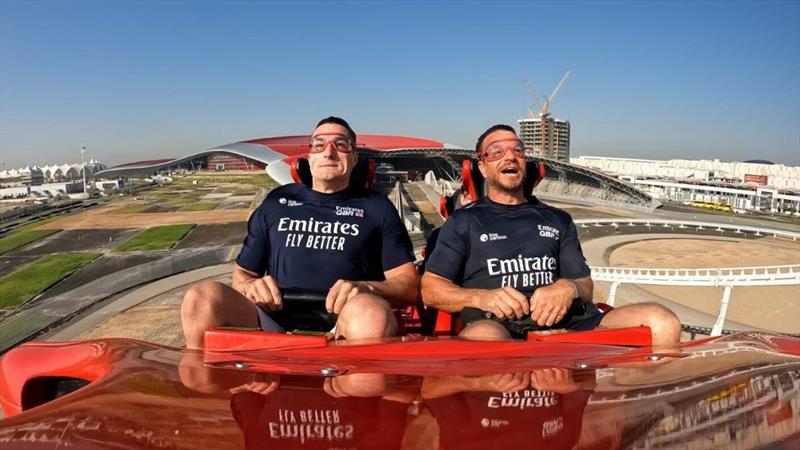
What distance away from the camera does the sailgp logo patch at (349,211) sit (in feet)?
12.0

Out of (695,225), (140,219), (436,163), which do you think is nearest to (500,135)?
(695,225)

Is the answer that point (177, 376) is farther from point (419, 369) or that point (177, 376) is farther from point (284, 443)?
point (419, 369)

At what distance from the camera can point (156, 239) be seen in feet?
110

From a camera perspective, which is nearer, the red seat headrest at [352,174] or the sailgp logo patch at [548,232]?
the sailgp logo patch at [548,232]

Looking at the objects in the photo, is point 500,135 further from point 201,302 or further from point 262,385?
point 262,385

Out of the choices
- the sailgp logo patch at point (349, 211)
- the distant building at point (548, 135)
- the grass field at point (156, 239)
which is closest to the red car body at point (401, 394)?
the sailgp logo patch at point (349, 211)

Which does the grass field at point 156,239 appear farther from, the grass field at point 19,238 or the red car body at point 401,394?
the red car body at point 401,394

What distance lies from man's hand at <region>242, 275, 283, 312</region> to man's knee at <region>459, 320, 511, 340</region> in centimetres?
111

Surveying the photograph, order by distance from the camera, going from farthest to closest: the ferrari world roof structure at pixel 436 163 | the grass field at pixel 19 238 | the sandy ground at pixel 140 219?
the ferrari world roof structure at pixel 436 163
the sandy ground at pixel 140 219
the grass field at pixel 19 238

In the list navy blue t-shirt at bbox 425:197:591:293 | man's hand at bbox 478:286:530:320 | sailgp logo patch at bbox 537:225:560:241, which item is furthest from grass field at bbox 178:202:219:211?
man's hand at bbox 478:286:530:320

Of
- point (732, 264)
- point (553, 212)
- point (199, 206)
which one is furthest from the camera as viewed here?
point (199, 206)

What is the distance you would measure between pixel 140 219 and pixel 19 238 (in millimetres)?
10373

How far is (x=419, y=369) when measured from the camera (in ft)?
5.85

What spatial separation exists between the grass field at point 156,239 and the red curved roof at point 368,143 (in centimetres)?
3963
